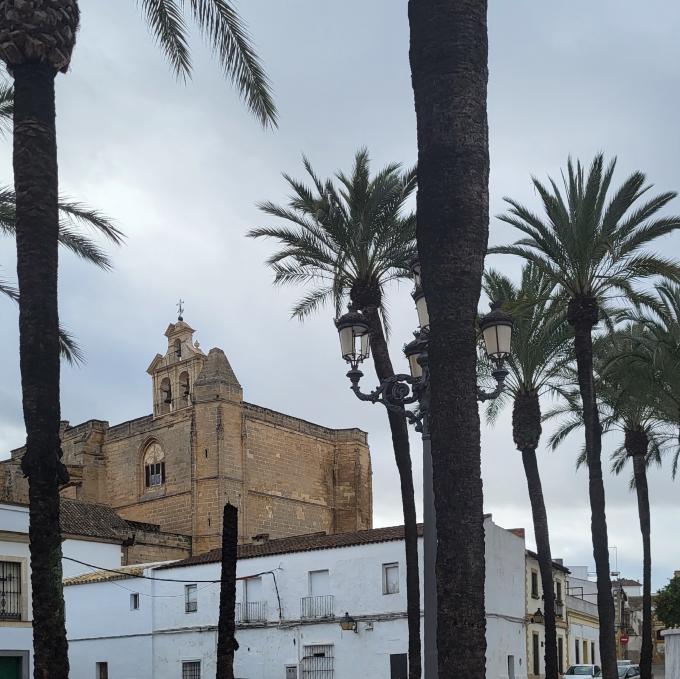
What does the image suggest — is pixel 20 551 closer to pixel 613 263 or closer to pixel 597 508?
pixel 597 508

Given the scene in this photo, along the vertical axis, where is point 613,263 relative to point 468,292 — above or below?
above

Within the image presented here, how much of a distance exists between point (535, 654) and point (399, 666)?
9.27 metres

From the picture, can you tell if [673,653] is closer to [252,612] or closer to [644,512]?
[644,512]

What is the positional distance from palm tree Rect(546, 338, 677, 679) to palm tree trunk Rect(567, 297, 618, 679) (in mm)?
3655

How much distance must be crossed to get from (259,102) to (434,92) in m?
5.33

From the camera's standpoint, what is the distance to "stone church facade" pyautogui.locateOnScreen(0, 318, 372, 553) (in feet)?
163

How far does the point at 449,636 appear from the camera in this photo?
7613 mm

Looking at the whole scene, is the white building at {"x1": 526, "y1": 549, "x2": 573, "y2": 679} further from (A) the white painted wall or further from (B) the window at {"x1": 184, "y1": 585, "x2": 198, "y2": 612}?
(A) the white painted wall

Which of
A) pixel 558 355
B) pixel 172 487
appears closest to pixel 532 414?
pixel 558 355

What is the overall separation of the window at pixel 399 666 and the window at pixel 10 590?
9688 millimetres

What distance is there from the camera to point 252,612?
1251 inches

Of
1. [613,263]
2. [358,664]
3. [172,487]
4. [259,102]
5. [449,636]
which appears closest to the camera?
[449,636]

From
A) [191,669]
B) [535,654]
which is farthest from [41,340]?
[535,654]

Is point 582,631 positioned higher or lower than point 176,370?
lower
